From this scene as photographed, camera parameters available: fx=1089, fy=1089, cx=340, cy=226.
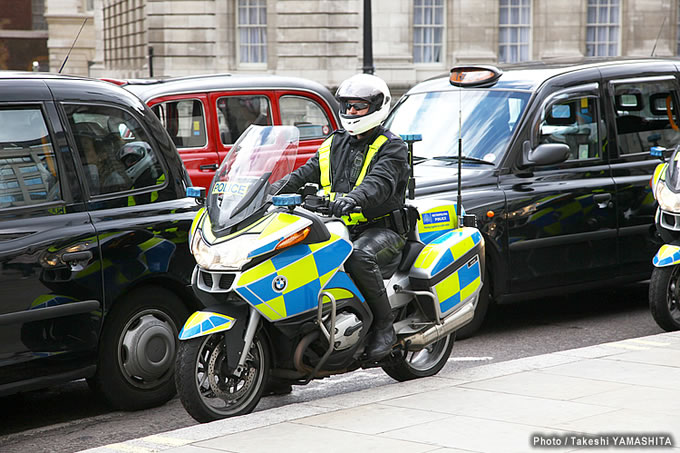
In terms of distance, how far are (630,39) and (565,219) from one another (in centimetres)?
2610

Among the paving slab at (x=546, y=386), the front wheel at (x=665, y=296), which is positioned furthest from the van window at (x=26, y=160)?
the front wheel at (x=665, y=296)

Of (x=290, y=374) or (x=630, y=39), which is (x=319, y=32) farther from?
(x=290, y=374)

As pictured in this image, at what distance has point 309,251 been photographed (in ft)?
18.7

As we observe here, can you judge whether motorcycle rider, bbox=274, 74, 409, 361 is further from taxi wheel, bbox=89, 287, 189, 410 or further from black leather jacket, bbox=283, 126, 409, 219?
taxi wheel, bbox=89, 287, 189, 410

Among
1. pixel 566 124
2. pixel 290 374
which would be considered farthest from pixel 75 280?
pixel 566 124

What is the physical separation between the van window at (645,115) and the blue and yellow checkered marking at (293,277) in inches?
169

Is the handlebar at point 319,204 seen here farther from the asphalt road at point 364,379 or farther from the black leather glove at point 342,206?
the asphalt road at point 364,379

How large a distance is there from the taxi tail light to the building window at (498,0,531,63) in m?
28.0

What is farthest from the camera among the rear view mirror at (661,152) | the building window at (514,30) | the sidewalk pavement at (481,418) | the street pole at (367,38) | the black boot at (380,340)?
the building window at (514,30)

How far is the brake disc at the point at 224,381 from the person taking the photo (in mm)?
5492

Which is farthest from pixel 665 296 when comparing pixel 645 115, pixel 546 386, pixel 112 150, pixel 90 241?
pixel 90 241

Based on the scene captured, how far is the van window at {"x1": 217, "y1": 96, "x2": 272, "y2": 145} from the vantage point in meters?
11.5

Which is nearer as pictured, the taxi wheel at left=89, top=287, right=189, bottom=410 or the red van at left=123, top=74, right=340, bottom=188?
the taxi wheel at left=89, top=287, right=189, bottom=410

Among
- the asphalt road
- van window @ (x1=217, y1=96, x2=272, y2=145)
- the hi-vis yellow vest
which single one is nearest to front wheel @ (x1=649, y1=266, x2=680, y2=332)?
the asphalt road
